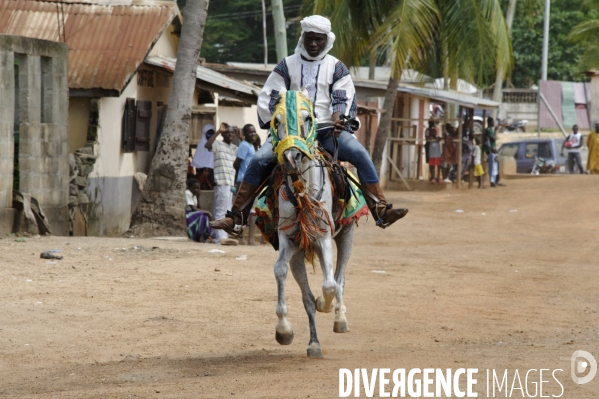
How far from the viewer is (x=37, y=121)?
14.2 m

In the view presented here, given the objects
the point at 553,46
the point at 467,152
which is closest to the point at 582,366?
the point at 467,152

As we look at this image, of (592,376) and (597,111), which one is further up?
(597,111)

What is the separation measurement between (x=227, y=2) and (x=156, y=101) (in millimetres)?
29485

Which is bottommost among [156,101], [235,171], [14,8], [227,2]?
[235,171]

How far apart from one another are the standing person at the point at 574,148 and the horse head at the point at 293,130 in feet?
82.7

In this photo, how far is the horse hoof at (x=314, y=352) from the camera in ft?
24.3

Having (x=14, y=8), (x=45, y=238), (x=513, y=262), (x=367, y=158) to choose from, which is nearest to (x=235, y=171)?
(x=45, y=238)

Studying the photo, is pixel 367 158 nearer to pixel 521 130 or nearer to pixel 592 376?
pixel 592 376

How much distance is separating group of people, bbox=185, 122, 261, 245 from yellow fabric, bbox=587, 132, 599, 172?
52.4ft

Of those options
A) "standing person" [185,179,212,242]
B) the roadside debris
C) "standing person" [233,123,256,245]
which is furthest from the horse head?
"standing person" [185,179,212,242]

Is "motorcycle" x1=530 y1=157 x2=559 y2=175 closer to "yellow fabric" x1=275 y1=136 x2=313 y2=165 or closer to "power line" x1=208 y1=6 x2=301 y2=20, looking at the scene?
"power line" x1=208 y1=6 x2=301 y2=20

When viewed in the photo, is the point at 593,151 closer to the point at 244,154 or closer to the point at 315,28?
the point at 244,154

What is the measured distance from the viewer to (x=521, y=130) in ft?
155

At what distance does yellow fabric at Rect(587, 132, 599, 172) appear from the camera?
2944 centimetres
